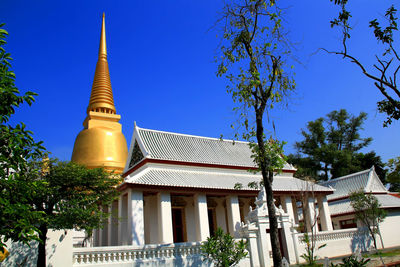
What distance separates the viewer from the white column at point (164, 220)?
16.8 metres

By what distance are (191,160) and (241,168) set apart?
12.8 feet

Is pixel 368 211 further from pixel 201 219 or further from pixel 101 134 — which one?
pixel 101 134

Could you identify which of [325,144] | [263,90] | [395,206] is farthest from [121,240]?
[325,144]

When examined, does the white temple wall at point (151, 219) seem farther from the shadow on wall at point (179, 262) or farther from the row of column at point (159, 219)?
the shadow on wall at point (179, 262)

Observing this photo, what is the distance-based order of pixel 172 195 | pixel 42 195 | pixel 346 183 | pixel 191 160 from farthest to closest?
pixel 346 183 < pixel 191 160 < pixel 172 195 < pixel 42 195

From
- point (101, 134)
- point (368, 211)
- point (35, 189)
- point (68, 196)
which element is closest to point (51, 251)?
point (68, 196)

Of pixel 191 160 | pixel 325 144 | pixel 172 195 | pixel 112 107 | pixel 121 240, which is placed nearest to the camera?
pixel 121 240

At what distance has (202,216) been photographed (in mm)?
18500

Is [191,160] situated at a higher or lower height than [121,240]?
Result: higher

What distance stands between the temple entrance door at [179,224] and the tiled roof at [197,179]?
2258 mm

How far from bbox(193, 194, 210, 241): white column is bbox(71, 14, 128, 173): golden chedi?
12629 mm

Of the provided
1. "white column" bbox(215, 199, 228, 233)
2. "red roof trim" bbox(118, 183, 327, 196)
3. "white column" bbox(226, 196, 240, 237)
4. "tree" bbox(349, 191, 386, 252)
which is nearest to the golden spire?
"white column" bbox(215, 199, 228, 233)

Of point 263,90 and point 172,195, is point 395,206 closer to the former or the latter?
point 172,195

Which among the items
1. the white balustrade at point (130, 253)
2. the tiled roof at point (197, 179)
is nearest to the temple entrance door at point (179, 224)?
the tiled roof at point (197, 179)
